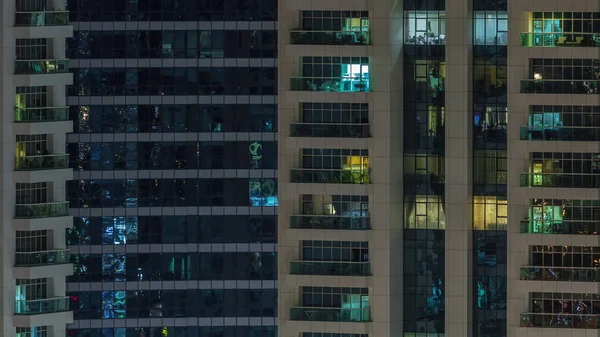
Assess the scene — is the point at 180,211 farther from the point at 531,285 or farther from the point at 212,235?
the point at 531,285

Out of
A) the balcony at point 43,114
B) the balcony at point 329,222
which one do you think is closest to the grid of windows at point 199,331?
the balcony at point 329,222

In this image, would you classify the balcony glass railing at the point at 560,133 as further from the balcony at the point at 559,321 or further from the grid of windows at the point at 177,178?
the grid of windows at the point at 177,178

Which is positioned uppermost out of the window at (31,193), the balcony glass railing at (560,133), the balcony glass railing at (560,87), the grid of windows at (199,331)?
the balcony glass railing at (560,87)

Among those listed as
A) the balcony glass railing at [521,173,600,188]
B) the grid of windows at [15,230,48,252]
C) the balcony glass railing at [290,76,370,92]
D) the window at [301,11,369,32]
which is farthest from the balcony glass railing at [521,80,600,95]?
the grid of windows at [15,230,48,252]

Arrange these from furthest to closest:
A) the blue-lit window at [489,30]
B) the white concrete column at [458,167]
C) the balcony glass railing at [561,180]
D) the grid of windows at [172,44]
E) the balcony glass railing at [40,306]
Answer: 1. the grid of windows at [172,44]
2. the blue-lit window at [489,30]
3. the white concrete column at [458,167]
4. the balcony glass railing at [561,180]
5. the balcony glass railing at [40,306]

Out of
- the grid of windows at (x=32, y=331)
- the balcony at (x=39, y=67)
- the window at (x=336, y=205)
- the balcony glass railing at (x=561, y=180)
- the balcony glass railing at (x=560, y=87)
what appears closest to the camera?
the balcony at (x=39, y=67)

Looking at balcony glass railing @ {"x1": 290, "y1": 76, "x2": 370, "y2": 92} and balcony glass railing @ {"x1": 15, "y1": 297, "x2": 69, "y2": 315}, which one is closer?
balcony glass railing @ {"x1": 15, "y1": 297, "x2": 69, "y2": 315}

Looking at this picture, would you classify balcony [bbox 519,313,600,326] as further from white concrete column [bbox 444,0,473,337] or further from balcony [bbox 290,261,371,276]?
balcony [bbox 290,261,371,276]
